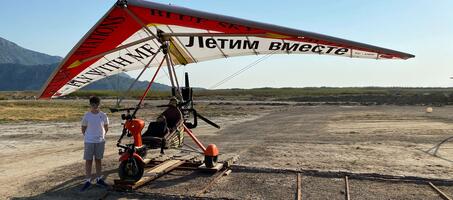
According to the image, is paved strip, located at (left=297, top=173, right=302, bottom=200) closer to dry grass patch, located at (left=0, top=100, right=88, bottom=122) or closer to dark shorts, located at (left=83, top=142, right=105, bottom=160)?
dark shorts, located at (left=83, top=142, right=105, bottom=160)

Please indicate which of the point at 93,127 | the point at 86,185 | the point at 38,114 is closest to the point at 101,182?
the point at 86,185

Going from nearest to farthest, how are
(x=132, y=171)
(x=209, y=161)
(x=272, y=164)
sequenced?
1. (x=132, y=171)
2. (x=209, y=161)
3. (x=272, y=164)

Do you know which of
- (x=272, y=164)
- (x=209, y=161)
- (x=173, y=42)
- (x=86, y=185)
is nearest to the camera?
(x=86, y=185)

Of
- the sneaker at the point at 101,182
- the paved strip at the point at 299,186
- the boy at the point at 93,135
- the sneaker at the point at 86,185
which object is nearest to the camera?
the paved strip at the point at 299,186

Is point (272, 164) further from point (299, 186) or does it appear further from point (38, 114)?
point (38, 114)

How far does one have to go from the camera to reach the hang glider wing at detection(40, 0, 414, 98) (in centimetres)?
870

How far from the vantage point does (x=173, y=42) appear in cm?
1171

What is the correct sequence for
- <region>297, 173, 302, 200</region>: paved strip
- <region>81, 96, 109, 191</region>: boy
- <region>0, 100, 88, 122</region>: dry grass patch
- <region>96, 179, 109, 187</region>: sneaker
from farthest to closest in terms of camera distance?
<region>0, 100, 88, 122</region>: dry grass patch, <region>96, 179, 109, 187</region>: sneaker, <region>81, 96, 109, 191</region>: boy, <region>297, 173, 302, 200</region>: paved strip

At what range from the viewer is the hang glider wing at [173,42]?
8695mm

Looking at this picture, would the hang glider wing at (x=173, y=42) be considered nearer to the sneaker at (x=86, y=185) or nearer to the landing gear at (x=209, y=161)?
the landing gear at (x=209, y=161)

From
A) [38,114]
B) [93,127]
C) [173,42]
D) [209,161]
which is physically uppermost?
[173,42]

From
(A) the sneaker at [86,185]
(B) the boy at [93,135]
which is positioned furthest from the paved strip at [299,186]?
(A) the sneaker at [86,185]

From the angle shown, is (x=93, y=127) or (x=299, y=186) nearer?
(x=299, y=186)

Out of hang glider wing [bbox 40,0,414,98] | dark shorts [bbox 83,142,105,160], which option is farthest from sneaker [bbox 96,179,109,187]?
hang glider wing [bbox 40,0,414,98]
